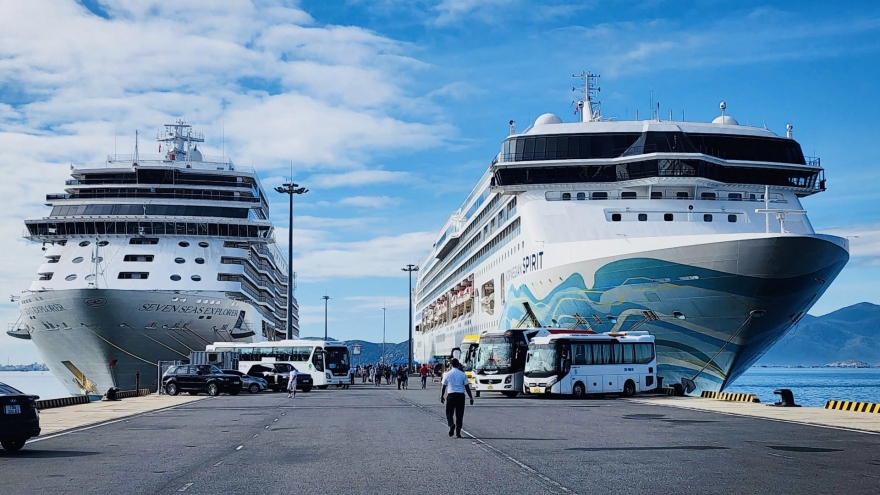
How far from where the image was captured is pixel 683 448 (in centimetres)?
1450

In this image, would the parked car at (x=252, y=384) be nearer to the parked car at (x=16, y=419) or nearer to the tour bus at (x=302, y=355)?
the tour bus at (x=302, y=355)

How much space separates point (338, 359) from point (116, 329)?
1287cm

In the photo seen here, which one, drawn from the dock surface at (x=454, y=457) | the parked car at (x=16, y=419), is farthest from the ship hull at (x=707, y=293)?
the parked car at (x=16, y=419)

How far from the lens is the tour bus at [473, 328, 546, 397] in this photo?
119ft

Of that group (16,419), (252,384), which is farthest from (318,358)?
(16,419)

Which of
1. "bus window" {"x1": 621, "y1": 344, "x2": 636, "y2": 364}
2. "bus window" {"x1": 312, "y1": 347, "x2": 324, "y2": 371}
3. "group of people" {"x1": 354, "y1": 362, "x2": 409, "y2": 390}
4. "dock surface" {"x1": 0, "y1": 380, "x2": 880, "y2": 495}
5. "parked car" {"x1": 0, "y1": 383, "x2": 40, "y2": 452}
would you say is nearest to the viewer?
"dock surface" {"x1": 0, "y1": 380, "x2": 880, "y2": 495}

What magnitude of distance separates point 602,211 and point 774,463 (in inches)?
1212

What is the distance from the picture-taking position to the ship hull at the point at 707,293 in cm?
3127

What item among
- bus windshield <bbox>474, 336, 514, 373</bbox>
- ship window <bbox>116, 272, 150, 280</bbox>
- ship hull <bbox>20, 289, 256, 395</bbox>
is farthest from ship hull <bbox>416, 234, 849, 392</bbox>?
ship window <bbox>116, 272, 150, 280</bbox>

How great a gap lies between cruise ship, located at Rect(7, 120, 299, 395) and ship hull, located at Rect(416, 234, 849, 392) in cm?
2474

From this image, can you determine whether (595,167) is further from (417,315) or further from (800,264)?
(417,315)

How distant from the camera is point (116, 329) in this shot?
162ft

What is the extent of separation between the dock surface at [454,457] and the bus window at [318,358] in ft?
97.9

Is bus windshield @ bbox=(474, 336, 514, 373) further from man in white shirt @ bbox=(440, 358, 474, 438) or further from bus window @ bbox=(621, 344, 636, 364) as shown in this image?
man in white shirt @ bbox=(440, 358, 474, 438)
